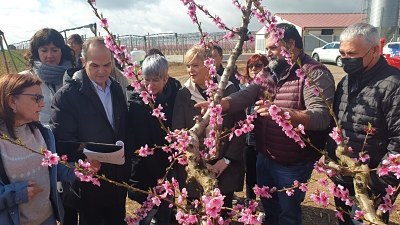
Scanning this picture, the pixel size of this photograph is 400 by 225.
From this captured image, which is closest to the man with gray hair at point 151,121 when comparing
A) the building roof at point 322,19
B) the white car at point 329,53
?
the white car at point 329,53

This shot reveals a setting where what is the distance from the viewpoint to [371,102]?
2.16m

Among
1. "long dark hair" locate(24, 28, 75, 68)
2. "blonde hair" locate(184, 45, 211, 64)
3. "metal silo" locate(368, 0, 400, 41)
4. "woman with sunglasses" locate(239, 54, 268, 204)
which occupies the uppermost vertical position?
"metal silo" locate(368, 0, 400, 41)

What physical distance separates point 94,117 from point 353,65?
1.75m

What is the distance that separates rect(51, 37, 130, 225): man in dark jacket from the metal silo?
22.3 metres

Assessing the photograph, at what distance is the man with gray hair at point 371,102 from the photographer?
209cm

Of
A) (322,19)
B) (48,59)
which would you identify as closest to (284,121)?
(48,59)

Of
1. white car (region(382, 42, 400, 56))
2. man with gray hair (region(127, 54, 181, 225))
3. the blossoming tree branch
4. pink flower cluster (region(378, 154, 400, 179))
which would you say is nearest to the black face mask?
the blossoming tree branch

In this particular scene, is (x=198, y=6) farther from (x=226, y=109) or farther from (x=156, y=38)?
(x=156, y=38)

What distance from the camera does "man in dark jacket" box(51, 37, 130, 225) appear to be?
247 cm

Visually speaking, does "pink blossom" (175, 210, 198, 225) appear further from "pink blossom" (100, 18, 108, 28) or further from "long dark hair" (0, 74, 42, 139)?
"long dark hair" (0, 74, 42, 139)

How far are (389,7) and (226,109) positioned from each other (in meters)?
23.1

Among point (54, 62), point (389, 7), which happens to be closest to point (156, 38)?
point (389, 7)

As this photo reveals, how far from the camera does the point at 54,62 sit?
3.20 meters

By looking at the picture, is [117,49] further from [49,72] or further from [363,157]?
[363,157]
